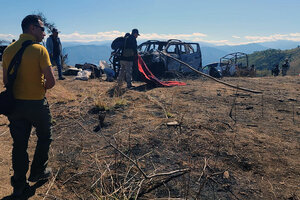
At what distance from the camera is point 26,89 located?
2117mm

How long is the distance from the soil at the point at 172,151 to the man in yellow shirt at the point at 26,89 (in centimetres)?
36

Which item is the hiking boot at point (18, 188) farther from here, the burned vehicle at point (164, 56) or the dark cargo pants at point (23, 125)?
the burned vehicle at point (164, 56)

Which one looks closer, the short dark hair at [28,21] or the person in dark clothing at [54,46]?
the short dark hair at [28,21]

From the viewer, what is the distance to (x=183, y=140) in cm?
327

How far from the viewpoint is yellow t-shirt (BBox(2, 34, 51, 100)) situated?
205cm

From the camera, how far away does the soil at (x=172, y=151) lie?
220 centimetres

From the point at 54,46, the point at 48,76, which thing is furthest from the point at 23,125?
the point at 54,46

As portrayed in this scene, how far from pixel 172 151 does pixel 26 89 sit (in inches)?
74.7

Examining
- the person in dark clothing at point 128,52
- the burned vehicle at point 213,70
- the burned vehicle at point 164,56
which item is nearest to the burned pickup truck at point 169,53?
the burned vehicle at point 164,56

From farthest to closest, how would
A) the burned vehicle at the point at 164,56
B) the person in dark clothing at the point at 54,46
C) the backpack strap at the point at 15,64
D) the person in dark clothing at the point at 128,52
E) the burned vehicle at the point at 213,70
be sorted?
1. the burned vehicle at the point at 213,70
2. the burned vehicle at the point at 164,56
3. the person in dark clothing at the point at 54,46
4. the person in dark clothing at the point at 128,52
5. the backpack strap at the point at 15,64

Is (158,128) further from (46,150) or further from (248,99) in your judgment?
(248,99)

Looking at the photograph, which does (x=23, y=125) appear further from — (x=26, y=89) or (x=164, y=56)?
(x=164, y=56)

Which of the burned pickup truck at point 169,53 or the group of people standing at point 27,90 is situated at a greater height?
the burned pickup truck at point 169,53

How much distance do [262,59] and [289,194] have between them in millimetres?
94601
